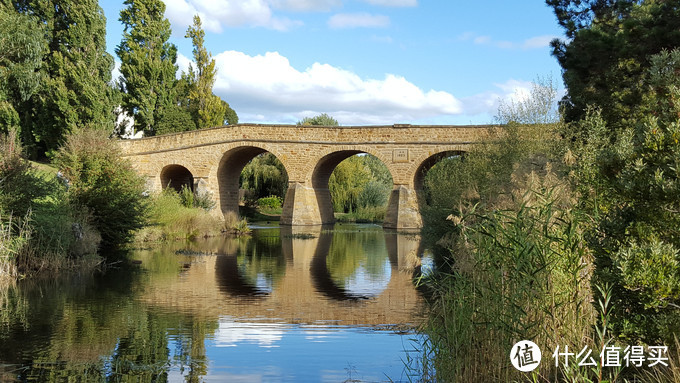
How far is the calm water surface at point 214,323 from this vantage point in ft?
20.6

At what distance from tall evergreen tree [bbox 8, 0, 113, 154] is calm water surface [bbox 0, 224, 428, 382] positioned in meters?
20.6

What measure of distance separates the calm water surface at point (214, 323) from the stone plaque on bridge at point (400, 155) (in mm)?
15218

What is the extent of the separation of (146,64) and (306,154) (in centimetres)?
1237

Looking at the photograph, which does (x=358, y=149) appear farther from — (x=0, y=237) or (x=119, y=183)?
(x=0, y=237)

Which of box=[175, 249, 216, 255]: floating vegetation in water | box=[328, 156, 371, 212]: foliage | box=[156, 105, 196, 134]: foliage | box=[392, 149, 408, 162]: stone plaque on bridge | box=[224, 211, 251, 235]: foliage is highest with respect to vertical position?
box=[156, 105, 196, 134]: foliage

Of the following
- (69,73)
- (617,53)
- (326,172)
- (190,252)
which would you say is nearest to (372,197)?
(326,172)

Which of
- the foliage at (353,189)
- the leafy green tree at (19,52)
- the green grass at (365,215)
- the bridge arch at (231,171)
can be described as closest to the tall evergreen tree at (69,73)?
the bridge arch at (231,171)

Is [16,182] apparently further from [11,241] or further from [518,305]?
[518,305]

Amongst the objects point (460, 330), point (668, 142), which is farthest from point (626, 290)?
point (460, 330)

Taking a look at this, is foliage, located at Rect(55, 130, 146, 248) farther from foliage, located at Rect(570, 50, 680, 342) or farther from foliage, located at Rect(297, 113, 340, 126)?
foliage, located at Rect(297, 113, 340, 126)

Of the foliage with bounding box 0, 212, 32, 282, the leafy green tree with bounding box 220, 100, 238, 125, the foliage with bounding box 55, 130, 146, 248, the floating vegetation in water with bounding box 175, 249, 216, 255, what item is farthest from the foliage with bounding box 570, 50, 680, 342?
the leafy green tree with bounding box 220, 100, 238, 125

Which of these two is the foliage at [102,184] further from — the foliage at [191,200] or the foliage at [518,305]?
the foliage at [518,305]

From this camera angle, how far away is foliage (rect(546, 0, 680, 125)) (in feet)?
40.9

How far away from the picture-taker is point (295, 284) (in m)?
12.4
